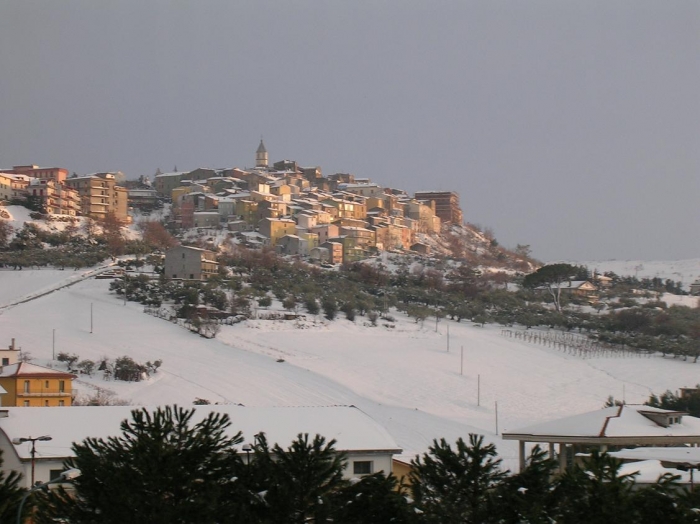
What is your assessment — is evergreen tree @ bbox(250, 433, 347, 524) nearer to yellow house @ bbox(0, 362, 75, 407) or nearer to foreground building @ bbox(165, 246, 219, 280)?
yellow house @ bbox(0, 362, 75, 407)

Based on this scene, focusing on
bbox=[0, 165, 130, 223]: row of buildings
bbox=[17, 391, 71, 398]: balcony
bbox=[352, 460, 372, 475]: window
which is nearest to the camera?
bbox=[352, 460, 372, 475]: window

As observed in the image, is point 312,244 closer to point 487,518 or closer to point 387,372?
point 387,372

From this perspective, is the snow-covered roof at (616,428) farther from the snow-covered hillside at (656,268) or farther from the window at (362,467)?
the snow-covered hillside at (656,268)

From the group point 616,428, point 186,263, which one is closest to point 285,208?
point 186,263

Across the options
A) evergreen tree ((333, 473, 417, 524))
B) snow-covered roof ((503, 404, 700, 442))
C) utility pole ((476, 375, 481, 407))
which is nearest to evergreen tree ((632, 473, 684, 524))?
evergreen tree ((333, 473, 417, 524))

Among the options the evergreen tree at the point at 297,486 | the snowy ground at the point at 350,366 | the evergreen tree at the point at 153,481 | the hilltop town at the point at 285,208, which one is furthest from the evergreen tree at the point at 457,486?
the hilltop town at the point at 285,208
